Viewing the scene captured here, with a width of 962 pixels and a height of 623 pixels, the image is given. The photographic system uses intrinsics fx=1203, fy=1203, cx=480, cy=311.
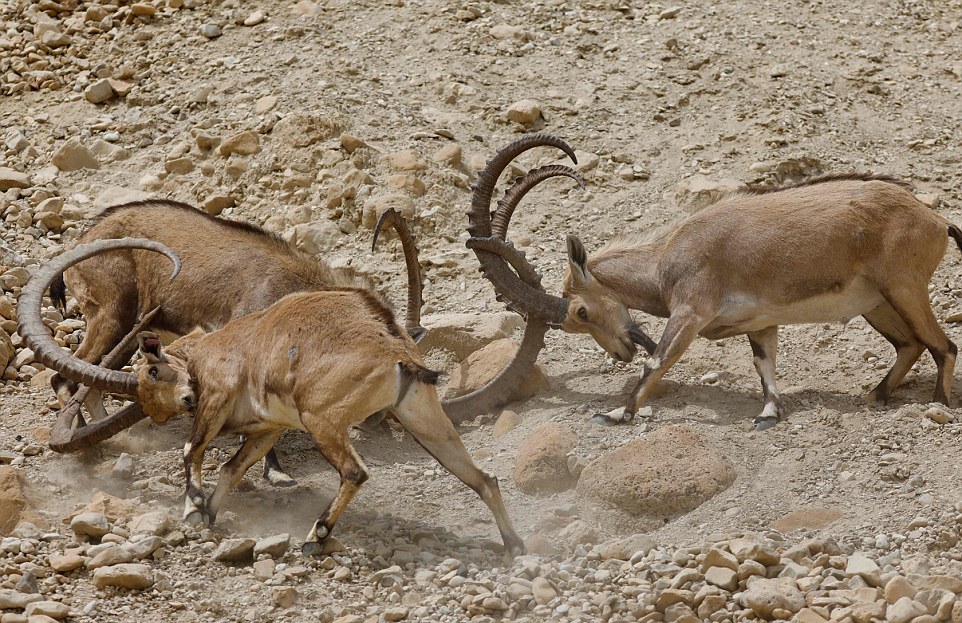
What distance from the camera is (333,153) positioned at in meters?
12.7

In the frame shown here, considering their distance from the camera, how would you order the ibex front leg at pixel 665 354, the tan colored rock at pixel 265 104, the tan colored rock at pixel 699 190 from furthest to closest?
the tan colored rock at pixel 265 104 → the tan colored rock at pixel 699 190 → the ibex front leg at pixel 665 354

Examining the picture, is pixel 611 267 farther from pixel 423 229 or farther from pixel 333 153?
pixel 333 153

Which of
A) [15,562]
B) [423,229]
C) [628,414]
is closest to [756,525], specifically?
[628,414]

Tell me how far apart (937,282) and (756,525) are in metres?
4.40

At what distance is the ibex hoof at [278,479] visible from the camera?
8.59 meters

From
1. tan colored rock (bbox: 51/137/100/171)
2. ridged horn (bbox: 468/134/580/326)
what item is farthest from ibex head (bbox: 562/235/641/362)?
tan colored rock (bbox: 51/137/100/171)

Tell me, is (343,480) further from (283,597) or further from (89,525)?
(89,525)

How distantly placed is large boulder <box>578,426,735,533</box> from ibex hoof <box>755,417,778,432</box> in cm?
73

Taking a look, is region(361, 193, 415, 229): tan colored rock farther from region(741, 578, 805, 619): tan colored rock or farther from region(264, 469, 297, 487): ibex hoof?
region(741, 578, 805, 619): tan colored rock

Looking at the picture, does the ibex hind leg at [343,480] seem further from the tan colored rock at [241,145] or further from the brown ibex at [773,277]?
the tan colored rock at [241,145]

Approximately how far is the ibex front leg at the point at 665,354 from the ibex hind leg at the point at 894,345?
55.0 inches

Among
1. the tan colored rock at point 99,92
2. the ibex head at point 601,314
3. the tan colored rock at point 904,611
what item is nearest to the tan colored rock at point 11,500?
the ibex head at point 601,314

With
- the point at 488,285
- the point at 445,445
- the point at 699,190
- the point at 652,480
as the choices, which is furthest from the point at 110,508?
the point at 699,190

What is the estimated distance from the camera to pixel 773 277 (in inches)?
369
